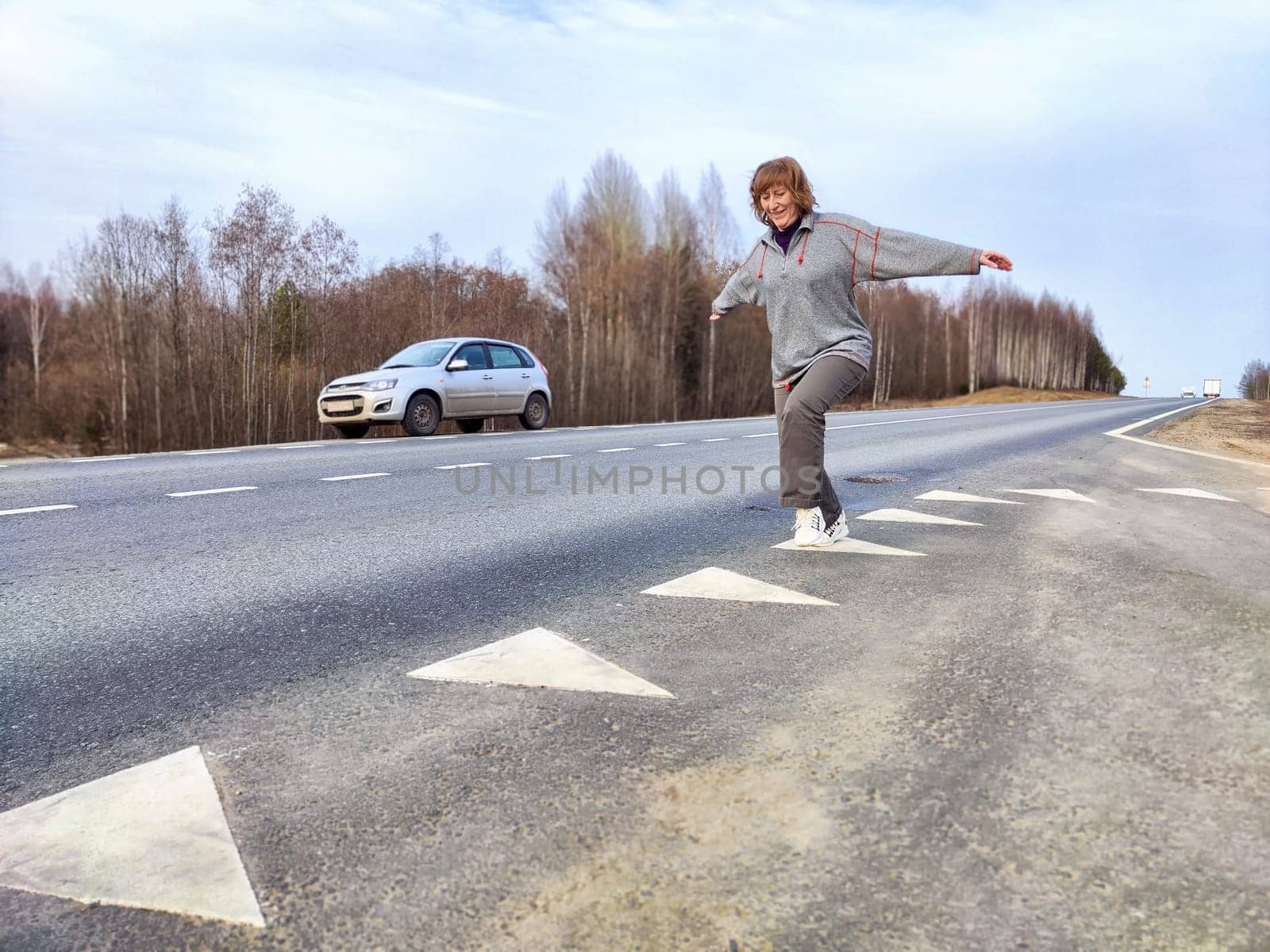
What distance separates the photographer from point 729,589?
4.06m

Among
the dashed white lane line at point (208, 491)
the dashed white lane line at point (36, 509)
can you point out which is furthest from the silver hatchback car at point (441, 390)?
the dashed white lane line at point (36, 509)

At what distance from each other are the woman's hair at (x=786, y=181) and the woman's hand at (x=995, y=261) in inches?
35.3

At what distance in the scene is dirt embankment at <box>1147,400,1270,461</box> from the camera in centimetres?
1568

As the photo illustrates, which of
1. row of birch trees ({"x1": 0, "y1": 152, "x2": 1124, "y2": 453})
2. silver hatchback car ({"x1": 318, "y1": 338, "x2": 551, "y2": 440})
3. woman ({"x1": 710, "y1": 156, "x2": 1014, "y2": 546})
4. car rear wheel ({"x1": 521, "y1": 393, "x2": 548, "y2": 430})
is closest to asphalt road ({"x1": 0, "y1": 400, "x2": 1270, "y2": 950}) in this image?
woman ({"x1": 710, "y1": 156, "x2": 1014, "y2": 546})

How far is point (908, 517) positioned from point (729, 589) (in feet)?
8.45

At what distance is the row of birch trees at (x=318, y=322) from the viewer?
26484 millimetres

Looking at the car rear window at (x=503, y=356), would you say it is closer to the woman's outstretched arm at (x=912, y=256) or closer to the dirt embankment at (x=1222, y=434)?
the dirt embankment at (x=1222, y=434)

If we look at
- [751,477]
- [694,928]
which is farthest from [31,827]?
[751,477]

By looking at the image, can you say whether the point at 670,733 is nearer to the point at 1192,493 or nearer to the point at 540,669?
the point at 540,669

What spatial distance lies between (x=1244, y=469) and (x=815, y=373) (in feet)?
28.0

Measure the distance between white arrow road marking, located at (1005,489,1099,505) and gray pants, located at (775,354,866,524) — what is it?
10.8 feet

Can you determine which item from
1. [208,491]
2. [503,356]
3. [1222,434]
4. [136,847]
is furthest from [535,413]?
[136,847]

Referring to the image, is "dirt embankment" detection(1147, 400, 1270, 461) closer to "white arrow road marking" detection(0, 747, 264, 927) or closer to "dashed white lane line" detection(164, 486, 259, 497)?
"dashed white lane line" detection(164, 486, 259, 497)

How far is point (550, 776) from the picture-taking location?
2.13m
